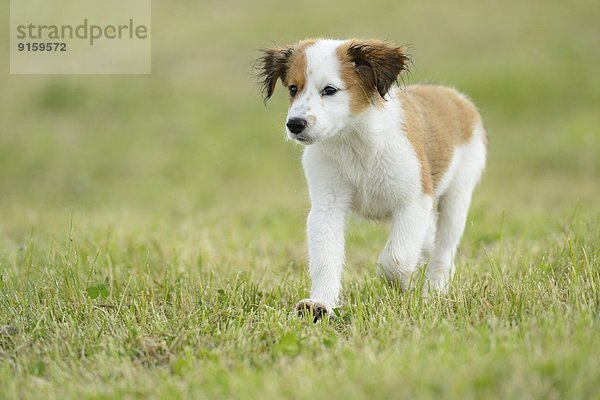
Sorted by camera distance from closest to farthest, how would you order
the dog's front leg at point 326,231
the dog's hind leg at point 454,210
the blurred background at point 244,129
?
the dog's front leg at point 326,231 → the dog's hind leg at point 454,210 → the blurred background at point 244,129

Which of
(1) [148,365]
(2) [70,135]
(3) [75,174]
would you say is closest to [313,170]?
(1) [148,365]

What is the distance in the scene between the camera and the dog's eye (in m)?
5.42

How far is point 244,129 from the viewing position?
1616 centimetres

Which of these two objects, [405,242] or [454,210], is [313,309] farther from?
[454,210]

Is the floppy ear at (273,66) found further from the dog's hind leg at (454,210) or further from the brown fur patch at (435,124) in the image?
the dog's hind leg at (454,210)

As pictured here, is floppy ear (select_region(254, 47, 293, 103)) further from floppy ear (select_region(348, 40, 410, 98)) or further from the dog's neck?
the dog's neck

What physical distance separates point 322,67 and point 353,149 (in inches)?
24.9

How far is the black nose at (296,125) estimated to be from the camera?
17.0 feet

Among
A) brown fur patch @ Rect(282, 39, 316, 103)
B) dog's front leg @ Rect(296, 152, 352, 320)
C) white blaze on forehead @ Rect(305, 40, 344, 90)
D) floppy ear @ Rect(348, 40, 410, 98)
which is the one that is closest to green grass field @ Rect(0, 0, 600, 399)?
dog's front leg @ Rect(296, 152, 352, 320)

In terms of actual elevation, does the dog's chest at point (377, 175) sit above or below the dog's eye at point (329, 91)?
below

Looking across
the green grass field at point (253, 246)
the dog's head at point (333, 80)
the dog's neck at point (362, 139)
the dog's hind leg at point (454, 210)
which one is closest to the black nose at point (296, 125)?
the dog's head at point (333, 80)

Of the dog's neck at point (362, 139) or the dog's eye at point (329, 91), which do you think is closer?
the dog's eye at point (329, 91)

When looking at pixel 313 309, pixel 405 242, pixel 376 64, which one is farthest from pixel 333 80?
pixel 313 309

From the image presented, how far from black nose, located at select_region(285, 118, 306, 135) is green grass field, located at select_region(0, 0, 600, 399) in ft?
3.54
